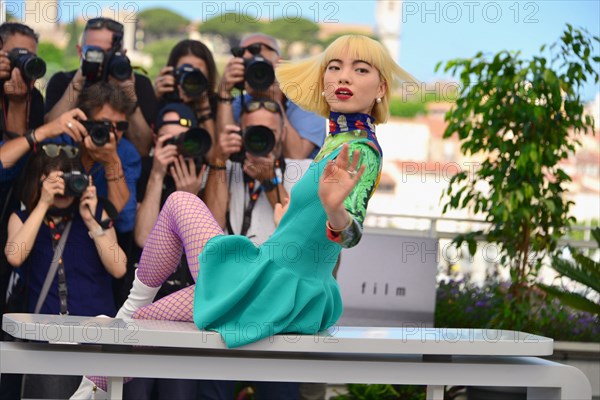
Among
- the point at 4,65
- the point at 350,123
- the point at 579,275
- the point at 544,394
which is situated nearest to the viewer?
the point at 350,123

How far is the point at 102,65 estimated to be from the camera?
154 inches

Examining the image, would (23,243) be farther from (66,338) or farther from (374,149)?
(374,149)

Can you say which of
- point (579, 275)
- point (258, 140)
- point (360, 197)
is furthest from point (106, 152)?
point (579, 275)

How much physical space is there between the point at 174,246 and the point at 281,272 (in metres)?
0.36

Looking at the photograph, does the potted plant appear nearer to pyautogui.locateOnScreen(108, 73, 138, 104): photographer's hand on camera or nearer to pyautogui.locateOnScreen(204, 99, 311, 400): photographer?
pyautogui.locateOnScreen(204, 99, 311, 400): photographer

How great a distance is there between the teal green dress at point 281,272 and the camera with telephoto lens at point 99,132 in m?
1.36

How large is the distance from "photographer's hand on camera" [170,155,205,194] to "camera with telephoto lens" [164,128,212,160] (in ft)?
0.11

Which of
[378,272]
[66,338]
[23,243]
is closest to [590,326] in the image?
[378,272]

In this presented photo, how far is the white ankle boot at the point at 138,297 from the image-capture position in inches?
108

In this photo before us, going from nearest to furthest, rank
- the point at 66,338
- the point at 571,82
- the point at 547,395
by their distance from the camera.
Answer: the point at 66,338
the point at 547,395
the point at 571,82

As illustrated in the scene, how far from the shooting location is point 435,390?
102 inches

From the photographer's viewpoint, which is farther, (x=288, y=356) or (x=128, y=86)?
(x=128, y=86)

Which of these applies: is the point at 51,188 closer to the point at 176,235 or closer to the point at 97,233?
the point at 97,233

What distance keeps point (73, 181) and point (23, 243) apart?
12.1 inches
